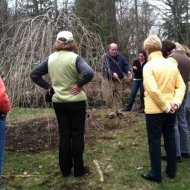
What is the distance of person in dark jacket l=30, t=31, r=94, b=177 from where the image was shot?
3.16 meters

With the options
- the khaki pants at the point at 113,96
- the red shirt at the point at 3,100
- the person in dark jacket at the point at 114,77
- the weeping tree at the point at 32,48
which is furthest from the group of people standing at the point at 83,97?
the khaki pants at the point at 113,96

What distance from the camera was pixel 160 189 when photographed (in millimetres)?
3178

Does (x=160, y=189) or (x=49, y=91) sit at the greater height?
(x=49, y=91)

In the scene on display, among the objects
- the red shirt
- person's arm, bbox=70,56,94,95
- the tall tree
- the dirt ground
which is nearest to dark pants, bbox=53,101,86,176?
person's arm, bbox=70,56,94,95

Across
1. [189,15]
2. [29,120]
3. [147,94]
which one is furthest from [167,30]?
[147,94]

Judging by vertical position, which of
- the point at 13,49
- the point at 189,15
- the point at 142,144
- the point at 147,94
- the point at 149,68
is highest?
the point at 189,15

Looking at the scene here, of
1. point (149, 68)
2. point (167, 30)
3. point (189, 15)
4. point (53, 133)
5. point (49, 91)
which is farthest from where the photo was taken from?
point (167, 30)

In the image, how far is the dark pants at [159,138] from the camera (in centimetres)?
315

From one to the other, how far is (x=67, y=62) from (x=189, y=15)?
1790 cm

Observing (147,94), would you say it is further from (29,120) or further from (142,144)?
(29,120)

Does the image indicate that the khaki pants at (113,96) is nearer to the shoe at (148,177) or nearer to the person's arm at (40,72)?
the person's arm at (40,72)

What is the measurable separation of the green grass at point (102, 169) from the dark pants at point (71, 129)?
260 millimetres

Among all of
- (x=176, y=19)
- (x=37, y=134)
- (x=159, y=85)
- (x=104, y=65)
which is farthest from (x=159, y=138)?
(x=176, y=19)

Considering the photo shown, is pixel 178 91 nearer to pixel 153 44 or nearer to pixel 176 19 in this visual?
pixel 153 44
